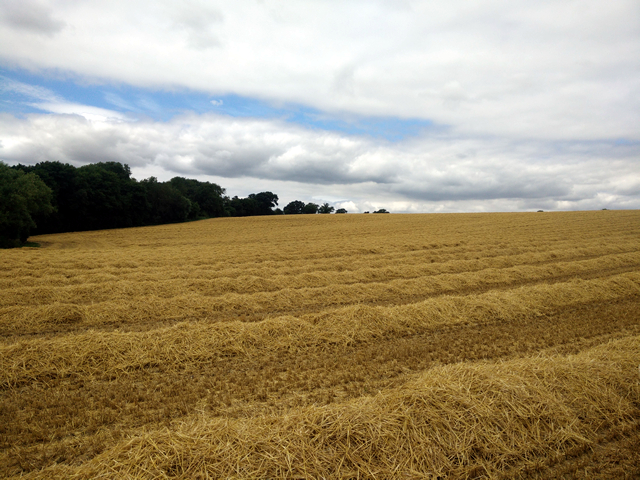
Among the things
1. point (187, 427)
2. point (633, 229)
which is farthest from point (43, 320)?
point (633, 229)

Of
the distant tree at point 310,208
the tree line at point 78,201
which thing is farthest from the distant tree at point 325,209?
the tree line at point 78,201

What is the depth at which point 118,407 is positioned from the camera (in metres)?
5.19

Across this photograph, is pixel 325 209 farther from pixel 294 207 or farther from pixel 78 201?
pixel 78 201

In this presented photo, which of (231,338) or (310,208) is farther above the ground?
(310,208)

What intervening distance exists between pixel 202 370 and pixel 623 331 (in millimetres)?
9804

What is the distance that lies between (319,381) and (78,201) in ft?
173

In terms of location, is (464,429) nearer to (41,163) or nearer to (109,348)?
(109,348)

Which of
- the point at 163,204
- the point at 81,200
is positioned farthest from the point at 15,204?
the point at 163,204

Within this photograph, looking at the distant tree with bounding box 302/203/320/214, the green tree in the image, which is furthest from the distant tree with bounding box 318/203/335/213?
the green tree

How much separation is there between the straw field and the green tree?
22.4 meters

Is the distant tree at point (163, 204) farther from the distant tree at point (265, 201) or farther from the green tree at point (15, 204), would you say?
the distant tree at point (265, 201)

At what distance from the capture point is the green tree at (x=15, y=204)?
94.5 feet

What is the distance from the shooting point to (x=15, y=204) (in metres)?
29.0

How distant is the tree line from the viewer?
97.3ft
